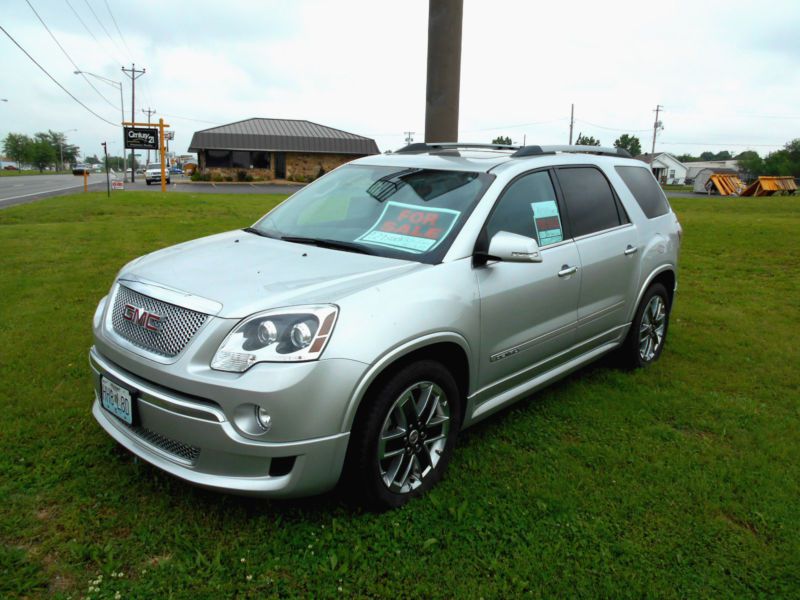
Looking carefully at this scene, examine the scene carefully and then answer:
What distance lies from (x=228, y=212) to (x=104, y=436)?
14.2 metres

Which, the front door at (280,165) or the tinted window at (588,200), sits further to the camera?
the front door at (280,165)

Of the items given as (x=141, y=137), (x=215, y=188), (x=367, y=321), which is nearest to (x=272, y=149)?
(x=215, y=188)

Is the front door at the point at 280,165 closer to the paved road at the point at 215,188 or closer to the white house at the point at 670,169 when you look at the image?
the paved road at the point at 215,188

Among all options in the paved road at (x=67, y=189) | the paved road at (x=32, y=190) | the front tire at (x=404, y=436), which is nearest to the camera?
the front tire at (x=404, y=436)

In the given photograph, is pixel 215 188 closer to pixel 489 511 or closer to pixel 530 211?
pixel 530 211

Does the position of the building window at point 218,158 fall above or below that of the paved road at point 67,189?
above

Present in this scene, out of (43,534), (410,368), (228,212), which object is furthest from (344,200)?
(228,212)

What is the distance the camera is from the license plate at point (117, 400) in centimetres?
287

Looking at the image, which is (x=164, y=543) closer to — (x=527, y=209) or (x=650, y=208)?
(x=527, y=209)

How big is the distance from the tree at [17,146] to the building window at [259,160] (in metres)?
89.6

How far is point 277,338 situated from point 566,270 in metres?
2.06

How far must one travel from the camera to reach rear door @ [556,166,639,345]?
4.19m

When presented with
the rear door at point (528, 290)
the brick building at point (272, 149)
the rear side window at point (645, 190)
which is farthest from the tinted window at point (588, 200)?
the brick building at point (272, 149)

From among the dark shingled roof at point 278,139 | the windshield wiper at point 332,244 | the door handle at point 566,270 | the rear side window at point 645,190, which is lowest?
the door handle at point 566,270
